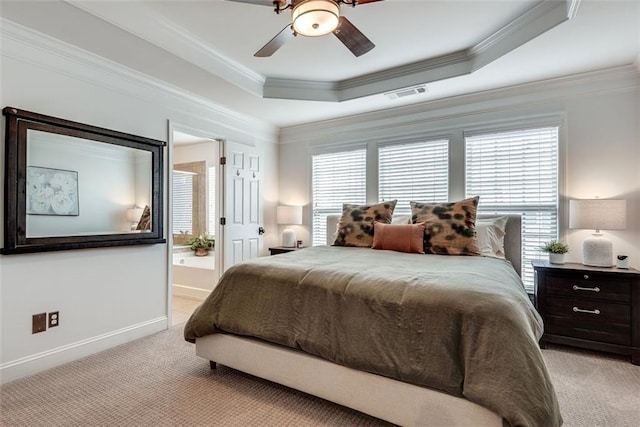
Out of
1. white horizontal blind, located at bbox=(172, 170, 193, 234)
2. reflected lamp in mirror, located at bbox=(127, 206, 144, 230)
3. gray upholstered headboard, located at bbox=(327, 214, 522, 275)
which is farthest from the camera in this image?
white horizontal blind, located at bbox=(172, 170, 193, 234)

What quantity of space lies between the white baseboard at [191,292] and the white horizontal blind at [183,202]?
160 centimetres

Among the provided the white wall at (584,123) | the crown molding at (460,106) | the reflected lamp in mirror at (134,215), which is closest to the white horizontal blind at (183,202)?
the crown molding at (460,106)

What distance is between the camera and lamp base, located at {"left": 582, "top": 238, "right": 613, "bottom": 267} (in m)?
2.78

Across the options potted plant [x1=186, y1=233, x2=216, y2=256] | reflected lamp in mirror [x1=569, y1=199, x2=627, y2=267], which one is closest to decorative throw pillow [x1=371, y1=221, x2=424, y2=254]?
reflected lamp in mirror [x1=569, y1=199, x2=627, y2=267]

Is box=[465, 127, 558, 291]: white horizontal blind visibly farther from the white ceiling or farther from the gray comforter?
the gray comforter

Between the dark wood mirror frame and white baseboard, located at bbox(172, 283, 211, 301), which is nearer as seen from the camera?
the dark wood mirror frame

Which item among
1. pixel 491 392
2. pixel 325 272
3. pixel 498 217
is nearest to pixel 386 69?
pixel 498 217

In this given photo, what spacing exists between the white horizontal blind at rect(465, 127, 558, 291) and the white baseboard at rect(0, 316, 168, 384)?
146 inches

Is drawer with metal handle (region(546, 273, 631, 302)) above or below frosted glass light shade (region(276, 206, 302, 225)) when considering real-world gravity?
below

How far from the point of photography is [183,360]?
2576 millimetres

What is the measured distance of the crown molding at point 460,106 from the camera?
304 cm

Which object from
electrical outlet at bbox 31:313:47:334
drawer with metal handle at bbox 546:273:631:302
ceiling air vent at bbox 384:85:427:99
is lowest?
electrical outlet at bbox 31:313:47:334

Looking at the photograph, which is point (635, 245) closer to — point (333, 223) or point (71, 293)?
point (333, 223)

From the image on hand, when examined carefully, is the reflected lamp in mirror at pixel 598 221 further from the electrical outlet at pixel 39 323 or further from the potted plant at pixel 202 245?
the potted plant at pixel 202 245
